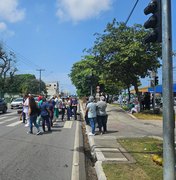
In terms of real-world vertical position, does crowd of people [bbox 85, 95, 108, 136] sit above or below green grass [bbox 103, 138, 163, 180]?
above

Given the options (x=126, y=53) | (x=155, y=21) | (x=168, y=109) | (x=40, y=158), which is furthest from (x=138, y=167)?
(x=126, y=53)

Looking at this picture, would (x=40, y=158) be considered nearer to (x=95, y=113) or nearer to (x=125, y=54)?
(x=95, y=113)

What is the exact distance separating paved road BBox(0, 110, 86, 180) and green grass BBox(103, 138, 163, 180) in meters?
0.75

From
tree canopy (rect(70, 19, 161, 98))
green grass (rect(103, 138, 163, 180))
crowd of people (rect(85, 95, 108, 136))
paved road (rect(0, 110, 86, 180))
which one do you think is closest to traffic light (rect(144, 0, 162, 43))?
green grass (rect(103, 138, 163, 180))

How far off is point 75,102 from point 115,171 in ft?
55.1

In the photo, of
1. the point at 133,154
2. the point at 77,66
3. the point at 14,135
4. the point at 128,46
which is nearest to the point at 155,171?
the point at 133,154

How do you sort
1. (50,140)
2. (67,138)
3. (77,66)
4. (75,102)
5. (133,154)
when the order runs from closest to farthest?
(133,154) < (50,140) < (67,138) < (75,102) < (77,66)

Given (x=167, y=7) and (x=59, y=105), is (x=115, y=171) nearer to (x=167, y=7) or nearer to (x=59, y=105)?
(x=167, y=7)

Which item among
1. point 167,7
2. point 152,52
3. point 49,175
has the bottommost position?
point 49,175

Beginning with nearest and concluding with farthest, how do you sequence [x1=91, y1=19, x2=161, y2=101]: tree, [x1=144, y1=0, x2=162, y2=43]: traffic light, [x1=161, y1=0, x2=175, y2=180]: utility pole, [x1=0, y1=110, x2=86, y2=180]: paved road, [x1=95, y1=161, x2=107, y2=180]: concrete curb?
[x1=161, y1=0, x2=175, y2=180]: utility pole
[x1=144, y1=0, x2=162, y2=43]: traffic light
[x1=95, y1=161, x2=107, y2=180]: concrete curb
[x1=0, y1=110, x2=86, y2=180]: paved road
[x1=91, y1=19, x2=161, y2=101]: tree

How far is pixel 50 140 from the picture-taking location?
13.8 meters

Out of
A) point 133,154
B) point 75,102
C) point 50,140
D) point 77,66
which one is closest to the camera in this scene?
point 133,154

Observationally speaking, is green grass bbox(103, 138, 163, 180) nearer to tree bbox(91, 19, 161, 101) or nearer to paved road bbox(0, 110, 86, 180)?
paved road bbox(0, 110, 86, 180)

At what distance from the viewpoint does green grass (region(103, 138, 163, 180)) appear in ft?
24.4
